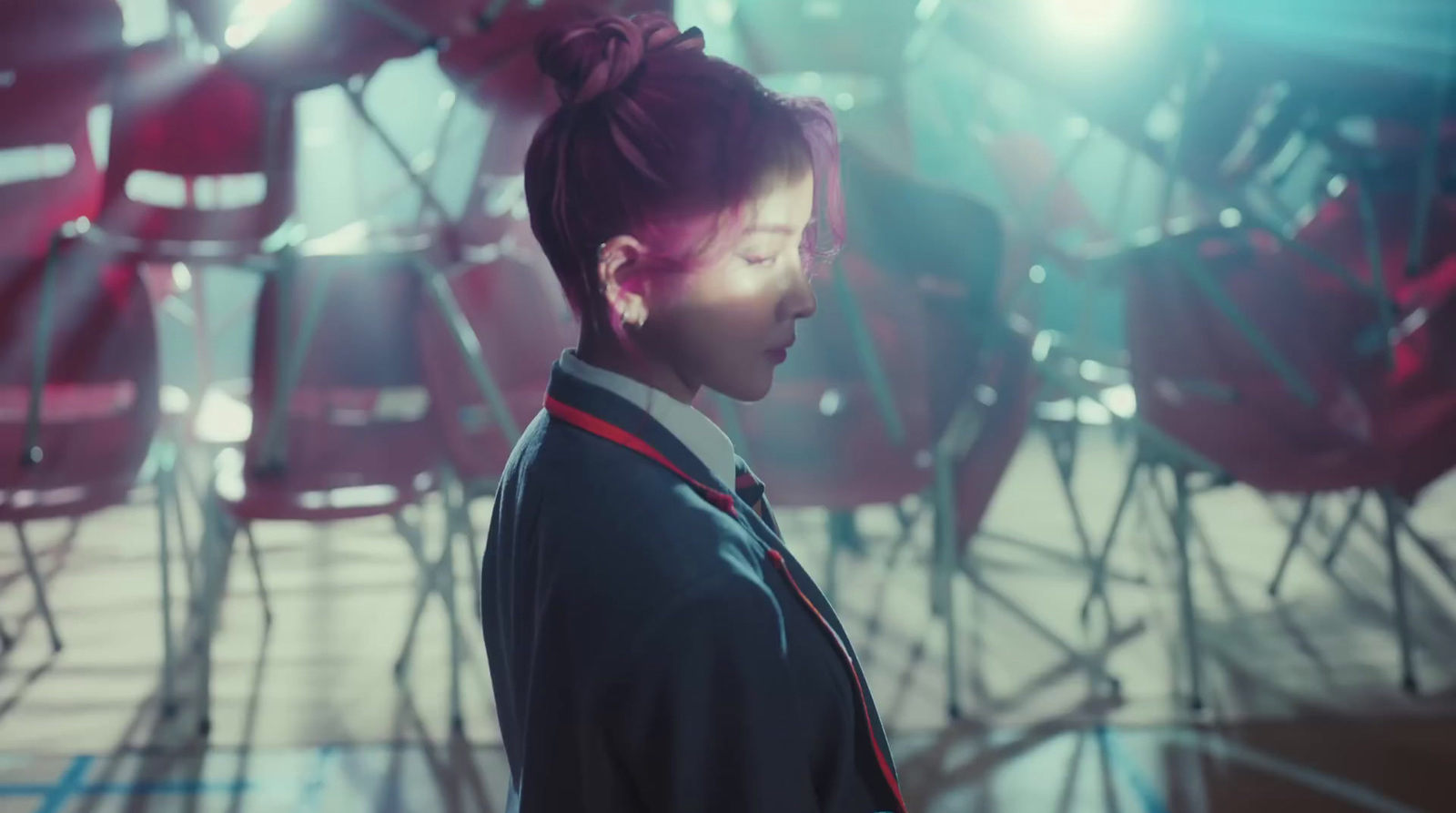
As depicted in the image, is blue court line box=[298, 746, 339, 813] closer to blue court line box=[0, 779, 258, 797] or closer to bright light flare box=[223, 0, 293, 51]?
blue court line box=[0, 779, 258, 797]

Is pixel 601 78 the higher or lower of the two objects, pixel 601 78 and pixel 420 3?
the lower

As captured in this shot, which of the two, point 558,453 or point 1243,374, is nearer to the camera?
point 558,453

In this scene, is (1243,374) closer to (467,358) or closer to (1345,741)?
(1345,741)

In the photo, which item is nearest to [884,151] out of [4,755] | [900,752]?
[900,752]

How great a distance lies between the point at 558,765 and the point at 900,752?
5.37 feet

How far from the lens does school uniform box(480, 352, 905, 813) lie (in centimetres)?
56

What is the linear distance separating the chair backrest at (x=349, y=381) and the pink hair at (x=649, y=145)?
69.5 inches

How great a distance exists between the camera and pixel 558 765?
61cm

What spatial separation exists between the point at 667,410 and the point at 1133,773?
165 centimetres

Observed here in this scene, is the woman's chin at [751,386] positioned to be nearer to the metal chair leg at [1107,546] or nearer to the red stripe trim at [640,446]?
the red stripe trim at [640,446]

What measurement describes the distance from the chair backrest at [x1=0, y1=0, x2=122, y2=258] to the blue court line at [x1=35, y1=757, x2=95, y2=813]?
0.98m

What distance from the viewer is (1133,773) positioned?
2047mm

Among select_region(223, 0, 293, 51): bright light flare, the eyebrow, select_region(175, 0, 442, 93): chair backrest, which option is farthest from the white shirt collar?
select_region(223, 0, 293, 51): bright light flare

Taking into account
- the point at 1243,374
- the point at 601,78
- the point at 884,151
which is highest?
the point at 884,151
